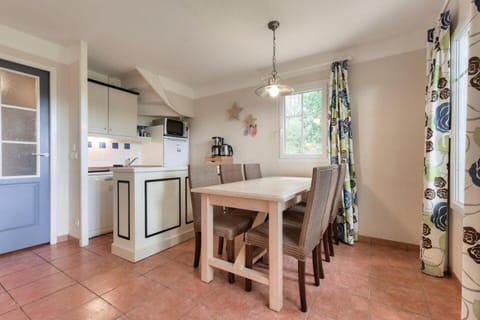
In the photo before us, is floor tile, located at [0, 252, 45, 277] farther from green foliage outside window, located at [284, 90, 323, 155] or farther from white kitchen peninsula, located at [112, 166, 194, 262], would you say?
green foliage outside window, located at [284, 90, 323, 155]

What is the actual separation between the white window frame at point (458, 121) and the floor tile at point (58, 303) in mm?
2982

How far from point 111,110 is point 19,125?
109 cm

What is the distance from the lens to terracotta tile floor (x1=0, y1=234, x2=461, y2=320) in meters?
1.49

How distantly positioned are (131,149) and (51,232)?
1.71 metres

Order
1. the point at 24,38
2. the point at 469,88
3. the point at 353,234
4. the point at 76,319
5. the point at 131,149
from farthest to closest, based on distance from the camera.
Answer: the point at 131,149 → the point at 353,234 → the point at 24,38 → the point at 76,319 → the point at 469,88

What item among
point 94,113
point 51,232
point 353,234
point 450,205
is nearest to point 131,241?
point 51,232

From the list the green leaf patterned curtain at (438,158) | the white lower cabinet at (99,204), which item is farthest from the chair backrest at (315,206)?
the white lower cabinet at (99,204)

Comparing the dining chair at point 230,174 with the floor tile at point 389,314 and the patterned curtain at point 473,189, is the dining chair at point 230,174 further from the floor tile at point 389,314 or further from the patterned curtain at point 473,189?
the patterned curtain at point 473,189

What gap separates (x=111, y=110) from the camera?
3383 mm

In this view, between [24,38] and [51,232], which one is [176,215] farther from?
[24,38]

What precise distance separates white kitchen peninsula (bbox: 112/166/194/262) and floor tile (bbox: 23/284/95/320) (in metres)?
0.54

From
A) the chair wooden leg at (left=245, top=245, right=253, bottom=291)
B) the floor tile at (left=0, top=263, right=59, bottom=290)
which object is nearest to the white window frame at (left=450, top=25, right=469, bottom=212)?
the chair wooden leg at (left=245, top=245, right=253, bottom=291)

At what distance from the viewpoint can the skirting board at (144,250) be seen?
7.30ft

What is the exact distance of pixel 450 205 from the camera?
6.42ft
